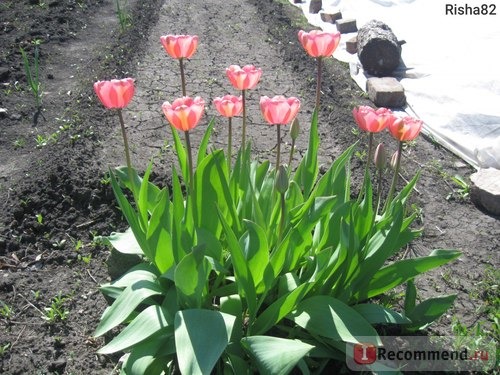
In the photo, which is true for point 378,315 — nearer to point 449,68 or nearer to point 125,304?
point 125,304

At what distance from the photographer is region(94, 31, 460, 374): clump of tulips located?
1688mm

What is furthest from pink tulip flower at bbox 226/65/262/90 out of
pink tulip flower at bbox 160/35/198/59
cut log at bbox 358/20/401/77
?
cut log at bbox 358/20/401/77

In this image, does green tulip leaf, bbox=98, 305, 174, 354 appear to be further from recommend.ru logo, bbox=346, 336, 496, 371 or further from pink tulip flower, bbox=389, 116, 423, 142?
pink tulip flower, bbox=389, 116, 423, 142

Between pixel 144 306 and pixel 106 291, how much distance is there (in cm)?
16

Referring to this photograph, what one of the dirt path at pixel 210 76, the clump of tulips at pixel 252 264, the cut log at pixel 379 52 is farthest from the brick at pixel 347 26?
the clump of tulips at pixel 252 264

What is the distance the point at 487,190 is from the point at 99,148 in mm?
2277

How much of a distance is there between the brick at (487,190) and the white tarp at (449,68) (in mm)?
277

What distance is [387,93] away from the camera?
4180 mm

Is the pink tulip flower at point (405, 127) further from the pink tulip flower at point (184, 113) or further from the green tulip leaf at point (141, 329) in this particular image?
the green tulip leaf at point (141, 329)

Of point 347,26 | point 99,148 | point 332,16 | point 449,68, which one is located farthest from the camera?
point 332,16

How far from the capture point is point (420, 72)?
15.1 ft

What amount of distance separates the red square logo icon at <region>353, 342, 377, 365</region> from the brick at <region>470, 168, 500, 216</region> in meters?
1.54

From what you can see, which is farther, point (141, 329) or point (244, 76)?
point (244, 76)

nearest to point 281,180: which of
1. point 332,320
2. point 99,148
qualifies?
point 332,320
